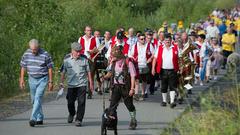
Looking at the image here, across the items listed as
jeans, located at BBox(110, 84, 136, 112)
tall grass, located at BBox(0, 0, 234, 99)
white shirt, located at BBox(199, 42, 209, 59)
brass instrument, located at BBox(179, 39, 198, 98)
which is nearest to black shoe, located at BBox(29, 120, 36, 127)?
jeans, located at BBox(110, 84, 136, 112)

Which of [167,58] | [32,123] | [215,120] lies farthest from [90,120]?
[215,120]

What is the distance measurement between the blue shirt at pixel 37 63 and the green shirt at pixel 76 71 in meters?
0.40

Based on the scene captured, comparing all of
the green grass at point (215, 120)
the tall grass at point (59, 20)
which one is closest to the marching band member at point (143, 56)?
the tall grass at point (59, 20)

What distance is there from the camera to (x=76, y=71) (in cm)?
1333

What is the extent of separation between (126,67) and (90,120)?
195cm

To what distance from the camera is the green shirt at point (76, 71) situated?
1333cm

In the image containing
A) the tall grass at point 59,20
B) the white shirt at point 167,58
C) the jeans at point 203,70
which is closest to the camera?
the white shirt at point 167,58

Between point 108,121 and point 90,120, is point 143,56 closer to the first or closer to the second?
point 90,120

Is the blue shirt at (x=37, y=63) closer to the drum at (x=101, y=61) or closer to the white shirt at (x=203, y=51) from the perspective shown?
the drum at (x=101, y=61)

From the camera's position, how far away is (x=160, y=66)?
16.2m

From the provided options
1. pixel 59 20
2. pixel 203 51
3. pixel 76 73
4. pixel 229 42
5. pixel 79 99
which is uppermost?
pixel 59 20

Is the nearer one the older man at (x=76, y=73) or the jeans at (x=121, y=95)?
the jeans at (x=121, y=95)

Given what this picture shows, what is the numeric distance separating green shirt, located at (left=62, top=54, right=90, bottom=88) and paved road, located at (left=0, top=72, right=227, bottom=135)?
825 millimetres

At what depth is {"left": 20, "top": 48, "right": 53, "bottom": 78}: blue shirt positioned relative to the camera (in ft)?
43.1
